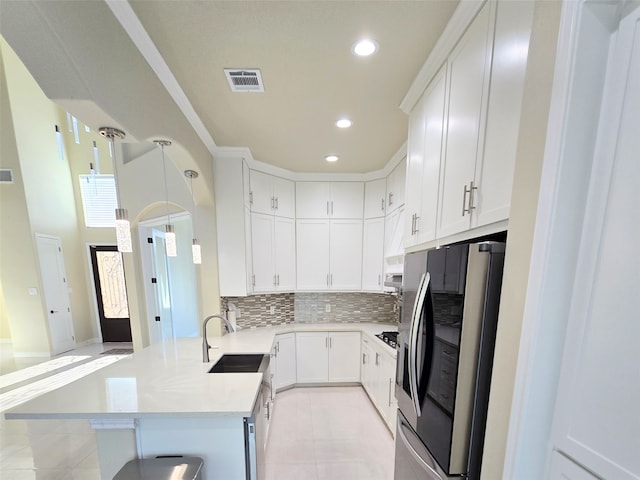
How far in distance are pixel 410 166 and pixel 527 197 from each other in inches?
44.9

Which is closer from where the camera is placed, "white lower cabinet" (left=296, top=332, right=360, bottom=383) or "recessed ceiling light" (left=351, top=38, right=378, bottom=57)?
"recessed ceiling light" (left=351, top=38, right=378, bottom=57)

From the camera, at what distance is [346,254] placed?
3350mm

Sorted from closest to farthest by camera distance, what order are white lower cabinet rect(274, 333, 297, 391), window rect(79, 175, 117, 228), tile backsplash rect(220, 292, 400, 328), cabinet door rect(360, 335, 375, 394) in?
cabinet door rect(360, 335, 375, 394) < white lower cabinet rect(274, 333, 297, 391) < tile backsplash rect(220, 292, 400, 328) < window rect(79, 175, 117, 228)

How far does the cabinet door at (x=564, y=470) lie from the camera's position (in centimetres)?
63

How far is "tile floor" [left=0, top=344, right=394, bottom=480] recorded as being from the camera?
1.99 meters

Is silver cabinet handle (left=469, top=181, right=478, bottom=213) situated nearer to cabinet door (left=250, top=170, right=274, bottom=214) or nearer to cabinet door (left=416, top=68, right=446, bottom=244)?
cabinet door (left=416, top=68, right=446, bottom=244)

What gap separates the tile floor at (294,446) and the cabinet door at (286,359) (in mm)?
210

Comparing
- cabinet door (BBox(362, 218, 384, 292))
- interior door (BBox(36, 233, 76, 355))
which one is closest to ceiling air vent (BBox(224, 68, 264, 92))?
cabinet door (BBox(362, 218, 384, 292))

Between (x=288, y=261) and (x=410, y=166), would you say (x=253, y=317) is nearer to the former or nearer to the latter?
(x=288, y=261)

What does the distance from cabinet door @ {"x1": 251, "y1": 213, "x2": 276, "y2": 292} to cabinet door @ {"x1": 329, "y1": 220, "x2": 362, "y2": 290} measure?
0.82m

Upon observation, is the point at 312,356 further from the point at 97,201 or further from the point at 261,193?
the point at 97,201

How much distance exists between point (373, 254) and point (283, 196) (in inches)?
56.0

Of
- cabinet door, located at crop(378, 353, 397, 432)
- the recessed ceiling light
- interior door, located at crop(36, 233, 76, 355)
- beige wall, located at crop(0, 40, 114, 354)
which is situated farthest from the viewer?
interior door, located at crop(36, 233, 76, 355)

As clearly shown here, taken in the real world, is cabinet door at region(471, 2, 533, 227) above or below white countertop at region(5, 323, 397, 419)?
above
